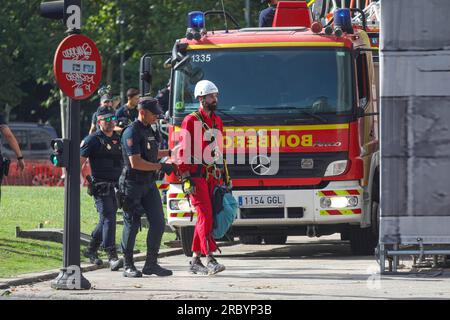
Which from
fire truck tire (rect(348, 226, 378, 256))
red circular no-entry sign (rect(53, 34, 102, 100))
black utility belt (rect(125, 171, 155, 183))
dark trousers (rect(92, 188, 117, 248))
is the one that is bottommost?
fire truck tire (rect(348, 226, 378, 256))

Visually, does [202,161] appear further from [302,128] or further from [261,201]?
[302,128]

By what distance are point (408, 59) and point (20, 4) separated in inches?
1437

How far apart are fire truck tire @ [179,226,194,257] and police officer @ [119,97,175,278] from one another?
2702mm

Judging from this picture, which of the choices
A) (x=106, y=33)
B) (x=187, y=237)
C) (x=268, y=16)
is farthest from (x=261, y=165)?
(x=106, y=33)

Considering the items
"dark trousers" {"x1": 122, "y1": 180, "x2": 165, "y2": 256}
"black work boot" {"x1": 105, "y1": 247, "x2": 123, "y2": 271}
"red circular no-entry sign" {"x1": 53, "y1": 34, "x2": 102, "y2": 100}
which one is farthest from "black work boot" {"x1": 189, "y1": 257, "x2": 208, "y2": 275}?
"red circular no-entry sign" {"x1": 53, "y1": 34, "x2": 102, "y2": 100}

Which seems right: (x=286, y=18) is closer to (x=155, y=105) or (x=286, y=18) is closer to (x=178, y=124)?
(x=178, y=124)

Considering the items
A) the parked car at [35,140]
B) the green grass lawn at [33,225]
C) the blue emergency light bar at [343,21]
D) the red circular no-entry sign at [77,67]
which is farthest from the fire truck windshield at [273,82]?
the parked car at [35,140]

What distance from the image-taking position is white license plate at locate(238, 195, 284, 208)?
1591 cm

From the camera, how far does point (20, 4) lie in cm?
4806

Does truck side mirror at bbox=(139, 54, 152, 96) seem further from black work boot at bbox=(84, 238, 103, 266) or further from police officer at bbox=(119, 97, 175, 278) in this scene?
police officer at bbox=(119, 97, 175, 278)

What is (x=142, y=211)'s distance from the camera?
45.0 feet

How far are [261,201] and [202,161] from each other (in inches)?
86.1

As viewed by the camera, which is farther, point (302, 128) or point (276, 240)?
point (276, 240)

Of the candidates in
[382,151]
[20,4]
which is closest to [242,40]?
[382,151]
